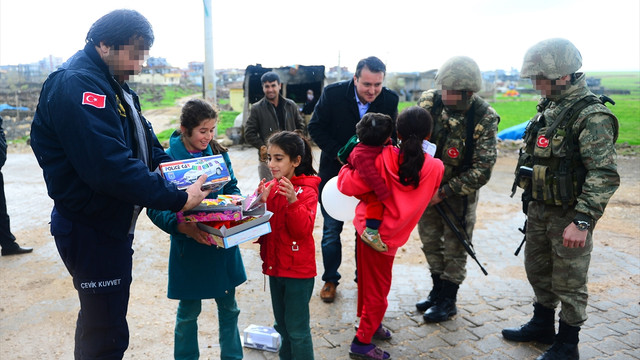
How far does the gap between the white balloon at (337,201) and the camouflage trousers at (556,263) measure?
138 cm

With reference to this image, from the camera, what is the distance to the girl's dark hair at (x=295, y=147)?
3.01 metres

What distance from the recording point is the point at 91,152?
2.17 meters

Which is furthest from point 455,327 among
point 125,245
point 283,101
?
point 283,101

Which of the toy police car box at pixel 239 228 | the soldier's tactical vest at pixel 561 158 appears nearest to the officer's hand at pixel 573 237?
the soldier's tactical vest at pixel 561 158

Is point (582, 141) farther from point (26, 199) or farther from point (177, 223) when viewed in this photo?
point (26, 199)

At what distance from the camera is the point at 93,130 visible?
2172 mm

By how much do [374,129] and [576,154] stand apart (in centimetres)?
142

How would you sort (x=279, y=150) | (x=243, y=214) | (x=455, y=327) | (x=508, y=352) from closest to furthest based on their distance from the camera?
1. (x=243, y=214)
2. (x=279, y=150)
3. (x=508, y=352)
4. (x=455, y=327)

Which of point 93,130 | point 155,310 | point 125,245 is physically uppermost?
point 93,130

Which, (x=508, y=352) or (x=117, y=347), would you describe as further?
(x=508, y=352)

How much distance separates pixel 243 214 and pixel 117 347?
96cm

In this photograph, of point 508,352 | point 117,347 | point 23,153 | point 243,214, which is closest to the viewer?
point 117,347

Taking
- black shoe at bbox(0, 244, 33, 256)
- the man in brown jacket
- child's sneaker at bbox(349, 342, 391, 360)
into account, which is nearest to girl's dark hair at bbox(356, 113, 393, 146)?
child's sneaker at bbox(349, 342, 391, 360)

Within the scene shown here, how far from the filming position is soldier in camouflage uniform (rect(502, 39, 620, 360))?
3139 millimetres
